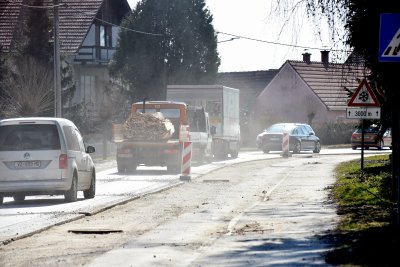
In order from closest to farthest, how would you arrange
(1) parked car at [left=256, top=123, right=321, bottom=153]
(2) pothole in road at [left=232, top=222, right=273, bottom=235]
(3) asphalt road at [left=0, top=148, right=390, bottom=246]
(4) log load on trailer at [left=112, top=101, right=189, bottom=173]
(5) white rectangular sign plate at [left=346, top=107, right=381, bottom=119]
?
(2) pothole in road at [left=232, top=222, right=273, bottom=235]
(3) asphalt road at [left=0, top=148, right=390, bottom=246]
(5) white rectangular sign plate at [left=346, top=107, right=381, bottom=119]
(4) log load on trailer at [left=112, top=101, right=189, bottom=173]
(1) parked car at [left=256, top=123, right=321, bottom=153]

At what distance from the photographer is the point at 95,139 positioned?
5959 centimetres

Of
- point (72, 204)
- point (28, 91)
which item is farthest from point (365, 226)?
point (28, 91)

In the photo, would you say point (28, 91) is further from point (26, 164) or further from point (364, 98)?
point (26, 164)

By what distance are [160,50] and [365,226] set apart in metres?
50.9

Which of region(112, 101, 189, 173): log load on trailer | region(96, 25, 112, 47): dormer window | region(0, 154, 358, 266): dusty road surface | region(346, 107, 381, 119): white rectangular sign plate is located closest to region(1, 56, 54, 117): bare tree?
region(112, 101, 189, 173): log load on trailer

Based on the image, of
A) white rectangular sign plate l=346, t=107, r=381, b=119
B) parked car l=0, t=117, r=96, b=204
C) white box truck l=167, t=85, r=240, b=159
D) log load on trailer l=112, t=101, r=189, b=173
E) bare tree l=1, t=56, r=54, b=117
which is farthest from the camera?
white box truck l=167, t=85, r=240, b=159

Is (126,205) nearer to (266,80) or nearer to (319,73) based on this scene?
(319,73)

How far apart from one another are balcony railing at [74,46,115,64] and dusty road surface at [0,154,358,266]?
4066cm

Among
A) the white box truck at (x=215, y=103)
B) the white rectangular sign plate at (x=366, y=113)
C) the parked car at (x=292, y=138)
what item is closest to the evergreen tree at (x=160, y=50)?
the parked car at (x=292, y=138)

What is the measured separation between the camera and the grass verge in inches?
460

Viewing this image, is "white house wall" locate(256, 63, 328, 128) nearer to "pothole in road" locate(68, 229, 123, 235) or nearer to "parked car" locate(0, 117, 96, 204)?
"parked car" locate(0, 117, 96, 204)

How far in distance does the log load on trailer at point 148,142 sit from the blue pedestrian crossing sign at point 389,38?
23536mm

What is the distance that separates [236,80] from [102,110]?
156 feet

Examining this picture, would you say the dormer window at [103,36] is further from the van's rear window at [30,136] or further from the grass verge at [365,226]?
the van's rear window at [30,136]
